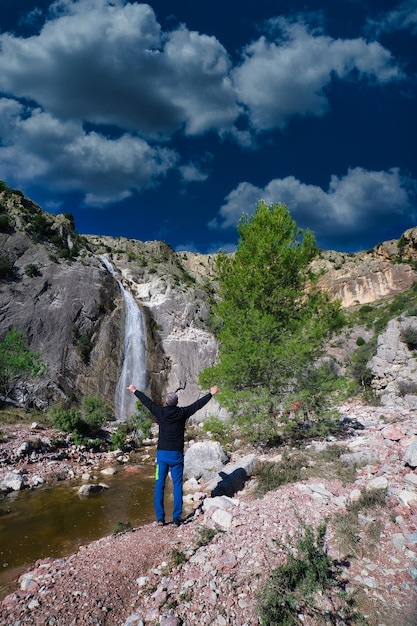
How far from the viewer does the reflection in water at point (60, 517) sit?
655 cm

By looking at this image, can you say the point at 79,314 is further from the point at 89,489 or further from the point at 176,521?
the point at 176,521

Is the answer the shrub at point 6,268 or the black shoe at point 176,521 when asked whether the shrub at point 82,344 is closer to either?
the shrub at point 6,268

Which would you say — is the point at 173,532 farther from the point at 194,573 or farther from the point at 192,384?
the point at 192,384

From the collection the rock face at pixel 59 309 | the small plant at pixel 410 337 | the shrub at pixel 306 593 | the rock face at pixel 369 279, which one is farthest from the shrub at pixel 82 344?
the rock face at pixel 369 279

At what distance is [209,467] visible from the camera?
437 inches

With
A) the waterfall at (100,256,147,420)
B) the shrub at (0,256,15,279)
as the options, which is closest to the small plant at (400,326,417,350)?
the waterfall at (100,256,147,420)

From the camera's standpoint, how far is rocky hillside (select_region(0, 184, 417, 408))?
31.0 m

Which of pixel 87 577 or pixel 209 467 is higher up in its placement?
pixel 87 577

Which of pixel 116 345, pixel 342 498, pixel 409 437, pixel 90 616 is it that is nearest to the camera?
pixel 90 616

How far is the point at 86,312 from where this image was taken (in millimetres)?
35375

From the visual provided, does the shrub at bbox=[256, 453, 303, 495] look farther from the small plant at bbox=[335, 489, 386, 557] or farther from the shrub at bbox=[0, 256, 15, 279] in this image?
the shrub at bbox=[0, 256, 15, 279]

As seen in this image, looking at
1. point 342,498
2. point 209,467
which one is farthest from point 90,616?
point 209,467

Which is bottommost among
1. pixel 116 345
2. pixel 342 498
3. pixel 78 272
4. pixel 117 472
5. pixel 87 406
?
pixel 117 472

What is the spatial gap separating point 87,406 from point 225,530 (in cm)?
1555
